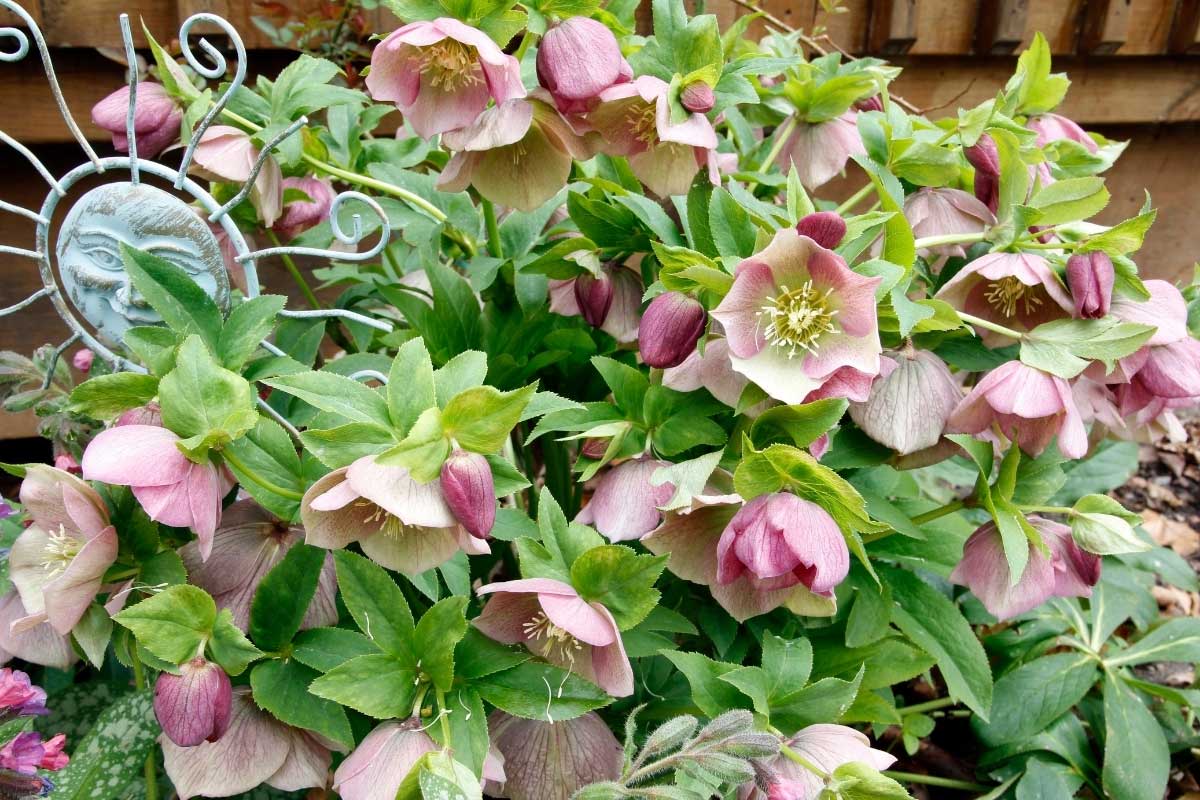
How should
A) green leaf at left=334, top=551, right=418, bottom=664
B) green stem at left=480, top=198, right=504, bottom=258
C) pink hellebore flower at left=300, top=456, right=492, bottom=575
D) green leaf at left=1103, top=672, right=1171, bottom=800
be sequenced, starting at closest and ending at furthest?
1. pink hellebore flower at left=300, top=456, right=492, bottom=575
2. green leaf at left=334, top=551, right=418, bottom=664
3. green stem at left=480, top=198, right=504, bottom=258
4. green leaf at left=1103, top=672, right=1171, bottom=800

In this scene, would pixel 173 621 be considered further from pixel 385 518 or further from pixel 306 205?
pixel 306 205

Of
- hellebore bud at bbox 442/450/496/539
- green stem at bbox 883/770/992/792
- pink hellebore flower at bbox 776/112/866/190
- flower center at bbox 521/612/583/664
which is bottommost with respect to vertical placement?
green stem at bbox 883/770/992/792

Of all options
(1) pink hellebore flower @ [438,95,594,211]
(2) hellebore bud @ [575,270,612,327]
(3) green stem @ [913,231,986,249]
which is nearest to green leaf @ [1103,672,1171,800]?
(3) green stem @ [913,231,986,249]

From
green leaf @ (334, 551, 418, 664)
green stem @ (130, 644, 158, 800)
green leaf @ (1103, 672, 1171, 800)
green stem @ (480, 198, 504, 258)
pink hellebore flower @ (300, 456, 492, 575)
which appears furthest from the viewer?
green leaf @ (1103, 672, 1171, 800)

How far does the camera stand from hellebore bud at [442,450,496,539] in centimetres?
52

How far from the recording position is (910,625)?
0.83m

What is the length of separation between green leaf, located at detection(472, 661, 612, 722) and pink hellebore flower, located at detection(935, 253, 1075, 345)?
1.30ft

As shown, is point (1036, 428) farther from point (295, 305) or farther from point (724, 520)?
point (295, 305)

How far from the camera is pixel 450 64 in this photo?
26.4 inches

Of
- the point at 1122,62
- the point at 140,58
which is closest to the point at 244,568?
the point at 140,58

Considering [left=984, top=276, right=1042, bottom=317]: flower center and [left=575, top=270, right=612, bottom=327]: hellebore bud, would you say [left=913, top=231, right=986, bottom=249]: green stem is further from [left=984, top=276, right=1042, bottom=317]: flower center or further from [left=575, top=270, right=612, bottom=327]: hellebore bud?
[left=575, top=270, right=612, bottom=327]: hellebore bud

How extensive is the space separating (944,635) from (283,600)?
53cm

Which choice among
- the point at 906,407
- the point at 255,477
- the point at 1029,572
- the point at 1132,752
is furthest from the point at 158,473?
the point at 1132,752

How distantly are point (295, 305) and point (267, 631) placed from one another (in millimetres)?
1123
